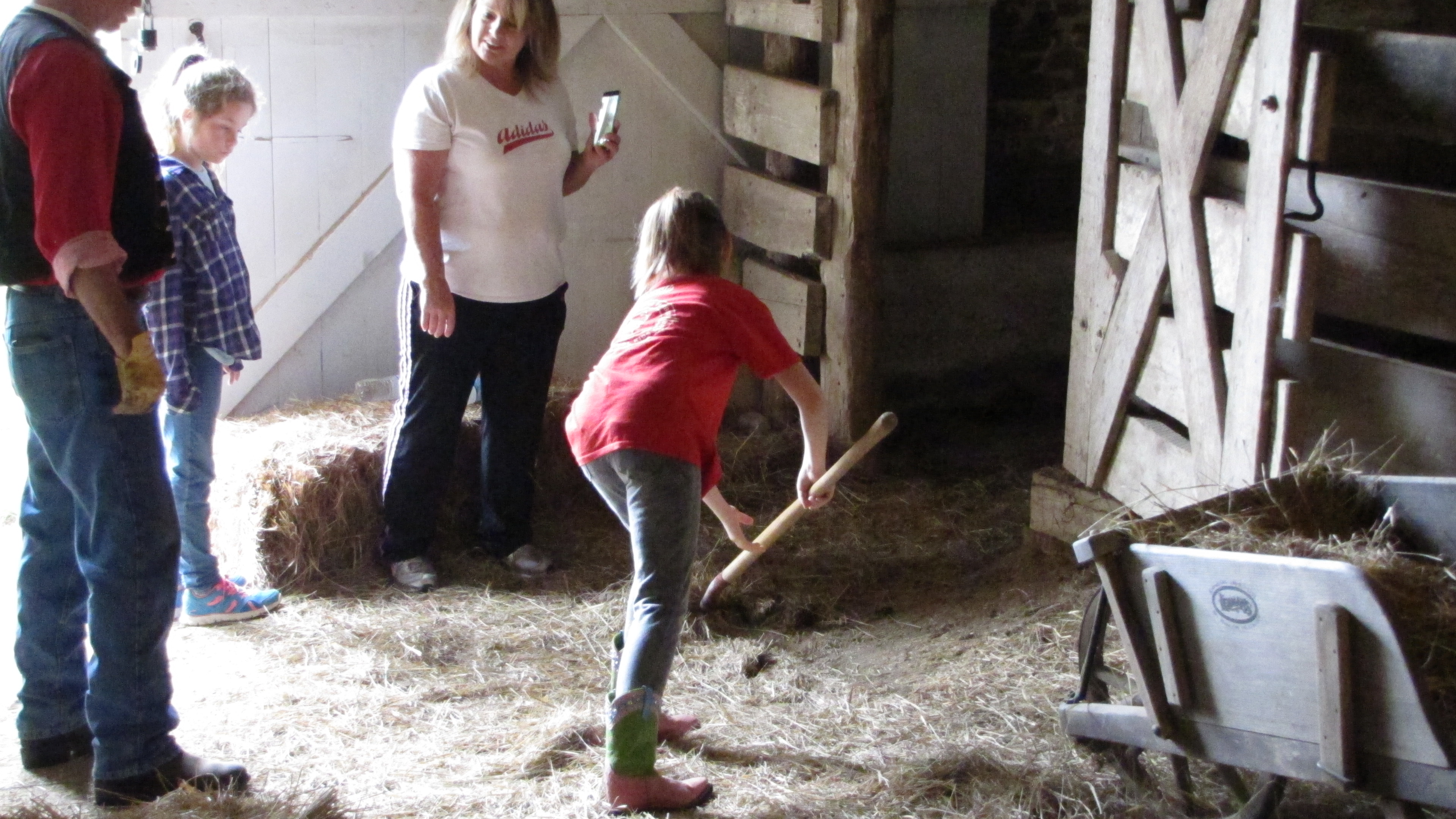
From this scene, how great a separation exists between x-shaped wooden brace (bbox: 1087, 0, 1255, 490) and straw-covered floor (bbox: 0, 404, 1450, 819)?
2.49ft

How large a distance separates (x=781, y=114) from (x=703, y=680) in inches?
99.8

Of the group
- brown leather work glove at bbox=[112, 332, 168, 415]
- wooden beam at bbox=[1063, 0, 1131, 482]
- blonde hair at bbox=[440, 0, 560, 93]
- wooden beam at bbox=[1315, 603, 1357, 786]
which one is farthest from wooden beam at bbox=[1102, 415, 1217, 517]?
brown leather work glove at bbox=[112, 332, 168, 415]

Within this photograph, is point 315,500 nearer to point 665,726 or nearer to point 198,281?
point 198,281

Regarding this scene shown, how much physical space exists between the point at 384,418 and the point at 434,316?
996 mm

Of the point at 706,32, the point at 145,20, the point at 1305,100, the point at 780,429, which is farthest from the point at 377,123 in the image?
the point at 1305,100

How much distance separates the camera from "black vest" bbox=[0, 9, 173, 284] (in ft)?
8.29

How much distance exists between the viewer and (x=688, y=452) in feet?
9.36

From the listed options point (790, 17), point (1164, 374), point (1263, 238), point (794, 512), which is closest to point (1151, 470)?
point (1164, 374)

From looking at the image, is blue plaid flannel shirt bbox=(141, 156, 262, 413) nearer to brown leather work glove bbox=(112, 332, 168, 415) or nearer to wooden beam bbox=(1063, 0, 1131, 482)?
brown leather work glove bbox=(112, 332, 168, 415)

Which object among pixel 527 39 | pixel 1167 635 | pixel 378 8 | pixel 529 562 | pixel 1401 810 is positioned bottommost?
pixel 529 562

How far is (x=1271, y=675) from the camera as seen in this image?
2.27m

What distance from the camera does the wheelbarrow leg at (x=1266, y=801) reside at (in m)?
2.48

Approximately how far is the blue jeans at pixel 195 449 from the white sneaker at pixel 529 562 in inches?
38.6

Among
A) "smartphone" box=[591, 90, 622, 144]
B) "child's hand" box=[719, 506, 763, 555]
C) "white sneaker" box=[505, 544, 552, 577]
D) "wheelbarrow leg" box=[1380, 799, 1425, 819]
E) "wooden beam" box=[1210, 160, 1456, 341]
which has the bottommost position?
"white sneaker" box=[505, 544, 552, 577]
